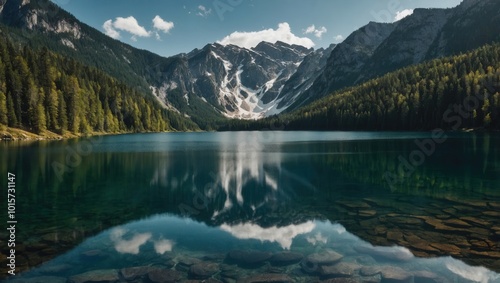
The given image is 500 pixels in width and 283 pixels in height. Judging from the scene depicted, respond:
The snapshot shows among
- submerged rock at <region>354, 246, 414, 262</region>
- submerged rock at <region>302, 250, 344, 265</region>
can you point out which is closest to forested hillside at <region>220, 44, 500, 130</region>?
submerged rock at <region>354, 246, 414, 262</region>

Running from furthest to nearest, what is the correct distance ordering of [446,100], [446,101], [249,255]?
1. [446,100]
2. [446,101]
3. [249,255]

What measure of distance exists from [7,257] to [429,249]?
21.3 meters

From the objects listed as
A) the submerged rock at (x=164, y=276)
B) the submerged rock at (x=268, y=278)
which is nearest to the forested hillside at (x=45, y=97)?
the submerged rock at (x=164, y=276)

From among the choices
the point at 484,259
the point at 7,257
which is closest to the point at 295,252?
the point at 484,259

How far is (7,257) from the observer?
Answer: 16984 millimetres

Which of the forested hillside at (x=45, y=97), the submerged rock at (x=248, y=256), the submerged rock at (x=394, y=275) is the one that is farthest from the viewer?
the forested hillside at (x=45, y=97)

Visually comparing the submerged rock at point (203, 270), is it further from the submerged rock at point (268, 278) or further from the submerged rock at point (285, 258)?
the submerged rock at point (285, 258)

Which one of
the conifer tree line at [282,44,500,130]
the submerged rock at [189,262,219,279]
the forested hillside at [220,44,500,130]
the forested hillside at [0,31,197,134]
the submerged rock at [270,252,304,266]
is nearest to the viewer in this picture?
the submerged rock at [189,262,219,279]

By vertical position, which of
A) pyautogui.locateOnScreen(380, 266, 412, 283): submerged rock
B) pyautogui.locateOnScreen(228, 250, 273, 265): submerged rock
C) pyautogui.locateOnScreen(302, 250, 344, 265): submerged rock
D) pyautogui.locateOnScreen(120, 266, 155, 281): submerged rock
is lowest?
pyautogui.locateOnScreen(228, 250, 273, 265): submerged rock

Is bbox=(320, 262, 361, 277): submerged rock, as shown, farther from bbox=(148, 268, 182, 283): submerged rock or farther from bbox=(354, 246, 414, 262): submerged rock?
bbox=(148, 268, 182, 283): submerged rock

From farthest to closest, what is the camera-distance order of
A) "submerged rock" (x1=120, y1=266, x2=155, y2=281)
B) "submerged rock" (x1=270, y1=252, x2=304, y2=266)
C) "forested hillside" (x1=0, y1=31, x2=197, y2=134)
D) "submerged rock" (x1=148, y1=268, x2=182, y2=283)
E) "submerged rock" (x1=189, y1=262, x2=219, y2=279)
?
"forested hillside" (x1=0, y1=31, x2=197, y2=134)
"submerged rock" (x1=270, y1=252, x2=304, y2=266)
"submerged rock" (x1=189, y1=262, x2=219, y2=279)
"submerged rock" (x1=120, y1=266, x2=155, y2=281)
"submerged rock" (x1=148, y1=268, x2=182, y2=283)

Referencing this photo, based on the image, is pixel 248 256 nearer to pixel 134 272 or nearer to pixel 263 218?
pixel 134 272

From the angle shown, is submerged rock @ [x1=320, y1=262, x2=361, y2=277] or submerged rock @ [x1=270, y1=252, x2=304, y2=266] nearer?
submerged rock @ [x1=320, y1=262, x2=361, y2=277]

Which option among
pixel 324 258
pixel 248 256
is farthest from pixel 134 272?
pixel 324 258
